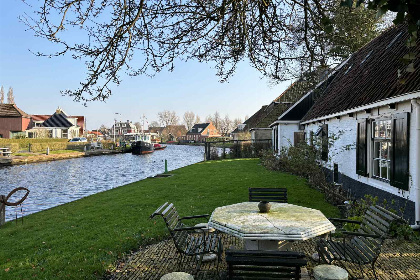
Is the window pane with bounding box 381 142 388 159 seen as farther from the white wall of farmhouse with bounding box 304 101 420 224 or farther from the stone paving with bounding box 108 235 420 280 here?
the stone paving with bounding box 108 235 420 280

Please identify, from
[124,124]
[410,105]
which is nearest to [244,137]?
[410,105]

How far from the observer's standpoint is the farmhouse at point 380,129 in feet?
22.3

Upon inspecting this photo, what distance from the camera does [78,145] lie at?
176 feet

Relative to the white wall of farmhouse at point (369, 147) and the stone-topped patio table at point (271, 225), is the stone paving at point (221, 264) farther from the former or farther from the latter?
the white wall of farmhouse at point (369, 147)

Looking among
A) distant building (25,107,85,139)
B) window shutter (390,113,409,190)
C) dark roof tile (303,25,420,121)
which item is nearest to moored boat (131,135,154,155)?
distant building (25,107,85,139)

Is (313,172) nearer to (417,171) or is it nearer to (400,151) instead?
(400,151)

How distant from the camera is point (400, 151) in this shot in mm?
7137

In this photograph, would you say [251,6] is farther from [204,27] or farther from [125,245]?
[125,245]

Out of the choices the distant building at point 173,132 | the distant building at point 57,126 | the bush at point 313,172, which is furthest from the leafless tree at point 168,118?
the bush at point 313,172

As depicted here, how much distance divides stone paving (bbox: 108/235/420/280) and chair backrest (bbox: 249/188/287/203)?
1159 mm

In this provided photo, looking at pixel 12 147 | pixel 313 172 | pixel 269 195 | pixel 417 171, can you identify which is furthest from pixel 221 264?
pixel 12 147

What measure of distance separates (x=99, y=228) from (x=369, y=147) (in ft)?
24.8

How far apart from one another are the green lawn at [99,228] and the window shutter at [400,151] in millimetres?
2086

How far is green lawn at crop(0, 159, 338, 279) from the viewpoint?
18.6ft
